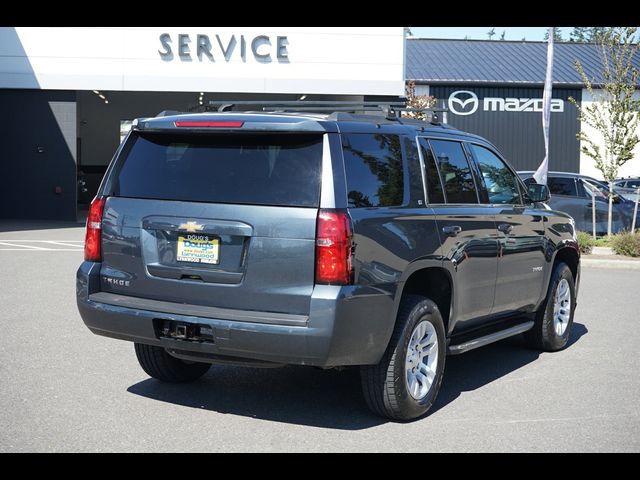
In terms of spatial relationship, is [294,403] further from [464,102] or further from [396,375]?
[464,102]

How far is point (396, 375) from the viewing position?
5.69 m

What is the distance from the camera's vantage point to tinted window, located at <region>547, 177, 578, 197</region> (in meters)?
21.4

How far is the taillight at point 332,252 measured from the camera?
17.0 ft

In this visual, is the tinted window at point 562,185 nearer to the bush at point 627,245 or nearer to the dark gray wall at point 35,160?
the bush at point 627,245

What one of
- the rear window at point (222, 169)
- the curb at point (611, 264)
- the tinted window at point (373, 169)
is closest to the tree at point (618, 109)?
the curb at point (611, 264)

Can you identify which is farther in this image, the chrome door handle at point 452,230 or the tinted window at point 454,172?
the tinted window at point 454,172

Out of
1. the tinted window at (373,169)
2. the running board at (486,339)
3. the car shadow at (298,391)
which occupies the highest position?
the tinted window at (373,169)

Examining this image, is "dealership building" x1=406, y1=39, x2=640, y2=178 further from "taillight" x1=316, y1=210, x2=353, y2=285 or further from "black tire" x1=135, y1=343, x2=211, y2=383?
"taillight" x1=316, y1=210, x2=353, y2=285

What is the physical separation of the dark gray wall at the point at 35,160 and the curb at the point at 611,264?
16675 millimetres

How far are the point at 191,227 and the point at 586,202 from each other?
1728 cm

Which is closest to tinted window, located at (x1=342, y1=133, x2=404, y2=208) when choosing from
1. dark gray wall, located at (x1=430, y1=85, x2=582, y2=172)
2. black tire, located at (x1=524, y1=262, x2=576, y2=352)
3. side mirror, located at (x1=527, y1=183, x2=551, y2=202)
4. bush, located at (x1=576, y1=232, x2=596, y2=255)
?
side mirror, located at (x1=527, y1=183, x2=551, y2=202)
